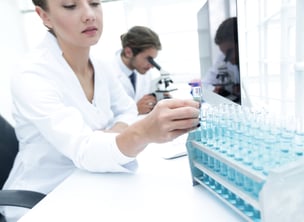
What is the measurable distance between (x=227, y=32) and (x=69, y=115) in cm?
45

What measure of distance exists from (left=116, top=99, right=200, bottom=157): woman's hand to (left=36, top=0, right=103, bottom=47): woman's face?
1.23 feet

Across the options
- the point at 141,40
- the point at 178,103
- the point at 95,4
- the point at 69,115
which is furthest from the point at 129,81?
the point at 178,103

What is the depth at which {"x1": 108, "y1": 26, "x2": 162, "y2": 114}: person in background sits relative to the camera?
177cm

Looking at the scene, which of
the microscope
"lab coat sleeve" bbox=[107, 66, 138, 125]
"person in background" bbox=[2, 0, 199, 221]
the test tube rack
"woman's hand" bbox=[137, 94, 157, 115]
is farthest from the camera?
the microscope

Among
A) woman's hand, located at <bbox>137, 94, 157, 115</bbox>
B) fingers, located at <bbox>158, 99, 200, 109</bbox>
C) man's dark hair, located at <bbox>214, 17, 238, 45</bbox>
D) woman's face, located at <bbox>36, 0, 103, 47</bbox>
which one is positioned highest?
woman's face, located at <bbox>36, 0, 103, 47</bbox>

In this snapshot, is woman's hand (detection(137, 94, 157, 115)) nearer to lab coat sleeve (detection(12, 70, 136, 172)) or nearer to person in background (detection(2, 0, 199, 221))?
person in background (detection(2, 0, 199, 221))

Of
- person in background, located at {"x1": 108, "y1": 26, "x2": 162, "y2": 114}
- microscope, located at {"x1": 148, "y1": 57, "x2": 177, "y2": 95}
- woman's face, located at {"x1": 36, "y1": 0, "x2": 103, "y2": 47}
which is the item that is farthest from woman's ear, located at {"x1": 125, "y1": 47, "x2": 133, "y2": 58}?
woman's face, located at {"x1": 36, "y1": 0, "x2": 103, "y2": 47}

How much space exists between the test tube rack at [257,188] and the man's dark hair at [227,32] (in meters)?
0.27

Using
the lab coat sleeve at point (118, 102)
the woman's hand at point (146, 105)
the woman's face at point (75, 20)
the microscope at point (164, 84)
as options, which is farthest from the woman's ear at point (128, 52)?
the woman's face at point (75, 20)

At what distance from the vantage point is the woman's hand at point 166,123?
54cm

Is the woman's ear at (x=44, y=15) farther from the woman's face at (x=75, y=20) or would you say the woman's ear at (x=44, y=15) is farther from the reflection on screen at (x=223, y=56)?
the reflection on screen at (x=223, y=56)

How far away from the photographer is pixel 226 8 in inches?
26.1

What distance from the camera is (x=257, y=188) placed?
15.2 inches

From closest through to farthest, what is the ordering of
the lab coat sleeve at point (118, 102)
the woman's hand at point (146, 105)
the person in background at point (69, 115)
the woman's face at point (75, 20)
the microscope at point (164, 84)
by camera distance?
the person in background at point (69, 115)
the woman's face at point (75, 20)
the lab coat sleeve at point (118, 102)
the woman's hand at point (146, 105)
the microscope at point (164, 84)
